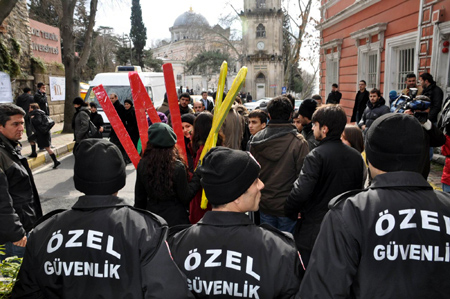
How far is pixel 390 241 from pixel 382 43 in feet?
38.7

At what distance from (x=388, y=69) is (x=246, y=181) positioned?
11.2 m

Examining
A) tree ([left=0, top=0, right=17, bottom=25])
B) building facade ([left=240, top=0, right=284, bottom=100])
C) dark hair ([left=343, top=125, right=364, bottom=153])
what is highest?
building facade ([left=240, top=0, right=284, bottom=100])

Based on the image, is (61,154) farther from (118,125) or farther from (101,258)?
(101,258)

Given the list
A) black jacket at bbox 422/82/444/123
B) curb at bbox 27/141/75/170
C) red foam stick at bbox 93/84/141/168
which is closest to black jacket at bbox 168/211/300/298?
red foam stick at bbox 93/84/141/168

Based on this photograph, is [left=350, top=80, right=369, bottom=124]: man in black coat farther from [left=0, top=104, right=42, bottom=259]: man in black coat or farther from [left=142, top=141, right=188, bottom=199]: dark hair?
[left=0, top=104, right=42, bottom=259]: man in black coat

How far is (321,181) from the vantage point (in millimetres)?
3027

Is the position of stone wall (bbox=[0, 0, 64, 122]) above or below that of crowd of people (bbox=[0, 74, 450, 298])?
above

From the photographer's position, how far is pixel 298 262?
1.77 m

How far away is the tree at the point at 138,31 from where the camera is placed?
54.6m

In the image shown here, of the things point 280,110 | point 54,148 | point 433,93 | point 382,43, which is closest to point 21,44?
point 54,148

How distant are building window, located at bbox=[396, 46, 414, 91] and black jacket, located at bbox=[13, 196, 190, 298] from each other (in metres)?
11.0

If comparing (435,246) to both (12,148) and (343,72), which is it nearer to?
(12,148)

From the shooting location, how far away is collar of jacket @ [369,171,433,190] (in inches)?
67.9

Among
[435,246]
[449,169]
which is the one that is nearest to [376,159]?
[435,246]
